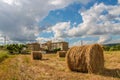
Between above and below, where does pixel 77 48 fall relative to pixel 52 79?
above

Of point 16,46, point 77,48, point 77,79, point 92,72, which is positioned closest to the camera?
point 77,79

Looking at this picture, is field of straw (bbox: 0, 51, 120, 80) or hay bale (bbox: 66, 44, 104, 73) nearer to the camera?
field of straw (bbox: 0, 51, 120, 80)

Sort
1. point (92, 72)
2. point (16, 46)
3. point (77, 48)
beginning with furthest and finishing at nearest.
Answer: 1. point (16, 46)
2. point (77, 48)
3. point (92, 72)

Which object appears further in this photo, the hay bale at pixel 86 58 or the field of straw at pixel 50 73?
the hay bale at pixel 86 58

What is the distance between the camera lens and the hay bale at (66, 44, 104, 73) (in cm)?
1250

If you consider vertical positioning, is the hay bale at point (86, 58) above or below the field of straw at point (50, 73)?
above

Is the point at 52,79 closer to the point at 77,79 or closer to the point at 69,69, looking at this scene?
the point at 77,79

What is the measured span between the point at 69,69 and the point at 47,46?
76.9 meters

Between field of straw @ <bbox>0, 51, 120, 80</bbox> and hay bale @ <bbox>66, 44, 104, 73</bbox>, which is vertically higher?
hay bale @ <bbox>66, 44, 104, 73</bbox>

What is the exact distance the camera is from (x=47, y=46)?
90.5 metres

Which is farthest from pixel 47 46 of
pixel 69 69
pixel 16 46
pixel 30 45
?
pixel 69 69

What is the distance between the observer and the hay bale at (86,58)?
12.5m

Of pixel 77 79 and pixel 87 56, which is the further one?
pixel 87 56

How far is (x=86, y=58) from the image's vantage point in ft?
41.3
